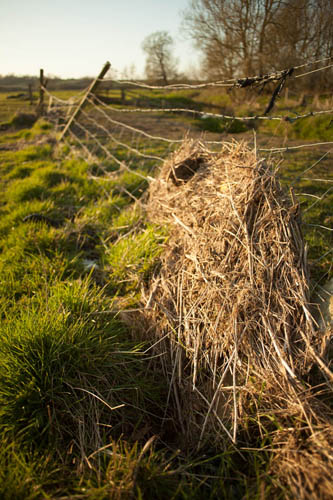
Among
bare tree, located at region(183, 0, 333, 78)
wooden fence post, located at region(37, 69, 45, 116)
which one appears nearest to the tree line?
bare tree, located at region(183, 0, 333, 78)

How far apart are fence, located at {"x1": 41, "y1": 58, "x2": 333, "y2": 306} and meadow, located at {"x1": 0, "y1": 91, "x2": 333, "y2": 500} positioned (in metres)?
0.03

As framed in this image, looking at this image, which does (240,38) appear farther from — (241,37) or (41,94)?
(41,94)

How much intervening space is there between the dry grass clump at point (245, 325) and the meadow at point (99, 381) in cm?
11

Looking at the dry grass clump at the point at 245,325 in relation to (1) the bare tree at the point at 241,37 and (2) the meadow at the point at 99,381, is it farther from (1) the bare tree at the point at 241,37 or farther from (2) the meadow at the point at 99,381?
(1) the bare tree at the point at 241,37

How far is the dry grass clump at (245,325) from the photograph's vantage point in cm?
121

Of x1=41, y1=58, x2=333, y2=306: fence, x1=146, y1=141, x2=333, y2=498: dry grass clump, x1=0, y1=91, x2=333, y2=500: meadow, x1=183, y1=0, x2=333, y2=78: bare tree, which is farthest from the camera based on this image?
x1=183, y1=0, x2=333, y2=78: bare tree

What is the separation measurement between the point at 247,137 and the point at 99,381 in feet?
9.93

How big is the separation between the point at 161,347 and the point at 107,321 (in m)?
0.38

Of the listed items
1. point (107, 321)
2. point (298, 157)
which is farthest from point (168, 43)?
point (107, 321)

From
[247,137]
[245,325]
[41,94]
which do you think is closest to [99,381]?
[245,325]

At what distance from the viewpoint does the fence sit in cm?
180

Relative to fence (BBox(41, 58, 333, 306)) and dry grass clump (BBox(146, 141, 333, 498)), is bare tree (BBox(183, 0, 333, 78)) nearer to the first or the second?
fence (BBox(41, 58, 333, 306))

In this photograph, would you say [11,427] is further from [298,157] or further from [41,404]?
[298,157]

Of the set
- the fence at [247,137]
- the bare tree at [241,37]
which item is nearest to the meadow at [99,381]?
the fence at [247,137]
